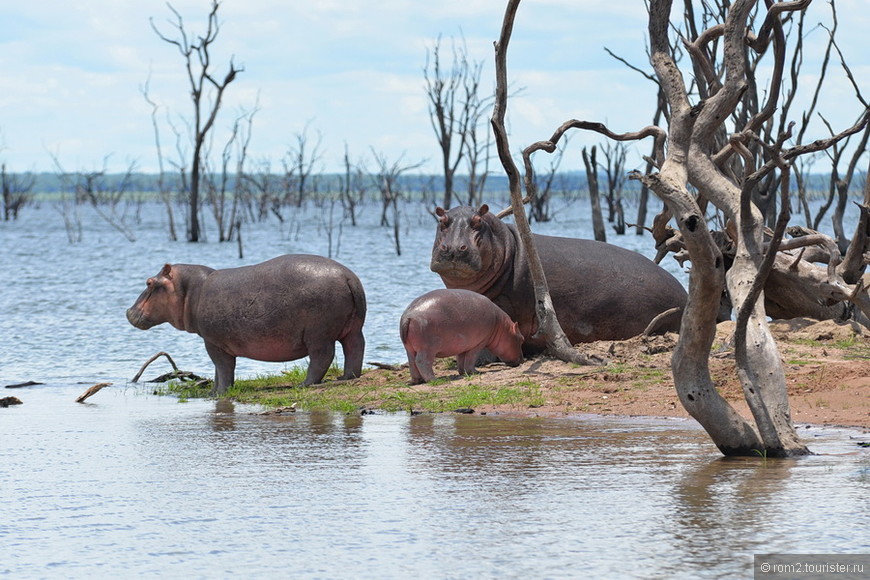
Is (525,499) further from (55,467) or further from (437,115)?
(437,115)

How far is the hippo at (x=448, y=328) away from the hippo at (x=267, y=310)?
0.65 metres

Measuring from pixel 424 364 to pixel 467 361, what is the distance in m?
0.43

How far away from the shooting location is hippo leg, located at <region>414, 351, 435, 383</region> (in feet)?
27.7

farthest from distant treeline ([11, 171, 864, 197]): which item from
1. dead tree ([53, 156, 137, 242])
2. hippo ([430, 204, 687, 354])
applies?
hippo ([430, 204, 687, 354])

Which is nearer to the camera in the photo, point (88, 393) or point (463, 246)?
point (88, 393)

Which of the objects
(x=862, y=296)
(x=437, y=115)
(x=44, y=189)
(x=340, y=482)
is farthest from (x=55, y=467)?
(x=44, y=189)

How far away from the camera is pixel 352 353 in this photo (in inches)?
360

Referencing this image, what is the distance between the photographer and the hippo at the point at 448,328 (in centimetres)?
829

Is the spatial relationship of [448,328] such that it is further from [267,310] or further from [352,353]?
[267,310]

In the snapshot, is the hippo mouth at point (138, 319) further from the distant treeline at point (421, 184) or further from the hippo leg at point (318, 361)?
the distant treeline at point (421, 184)

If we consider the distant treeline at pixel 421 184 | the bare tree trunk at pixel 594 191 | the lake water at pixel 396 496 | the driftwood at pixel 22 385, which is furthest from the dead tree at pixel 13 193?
the lake water at pixel 396 496

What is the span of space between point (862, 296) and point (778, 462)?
3.56 m

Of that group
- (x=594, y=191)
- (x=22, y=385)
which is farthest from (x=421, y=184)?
(x=22, y=385)

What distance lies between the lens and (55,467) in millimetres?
5938
